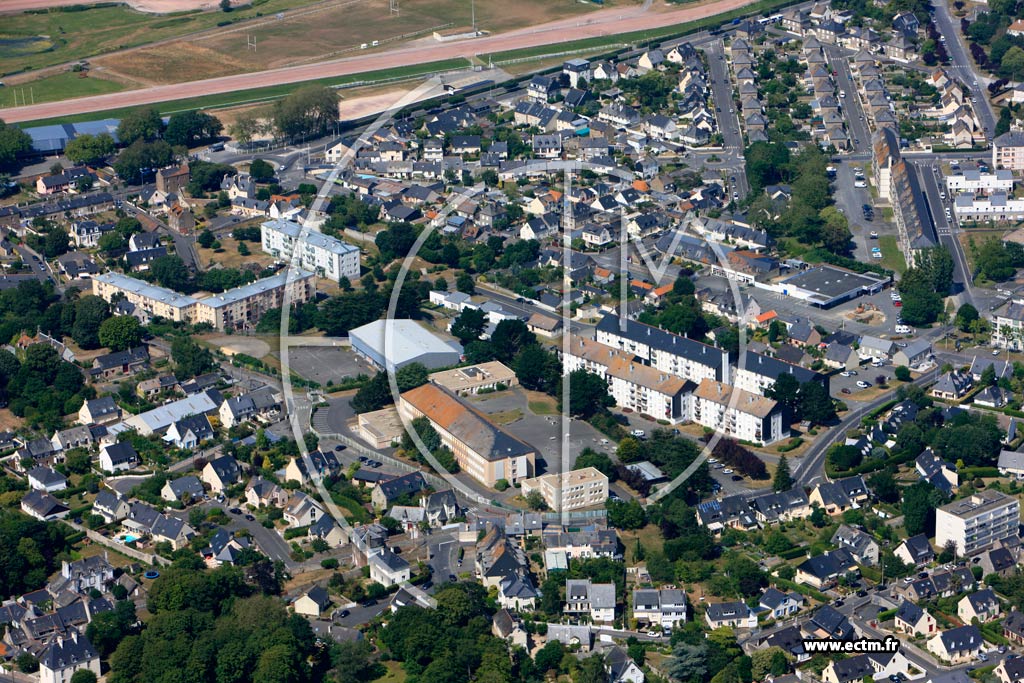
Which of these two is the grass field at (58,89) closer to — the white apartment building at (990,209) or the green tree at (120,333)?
the green tree at (120,333)

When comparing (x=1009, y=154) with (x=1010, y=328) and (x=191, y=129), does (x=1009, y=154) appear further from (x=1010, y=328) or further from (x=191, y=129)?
(x=191, y=129)

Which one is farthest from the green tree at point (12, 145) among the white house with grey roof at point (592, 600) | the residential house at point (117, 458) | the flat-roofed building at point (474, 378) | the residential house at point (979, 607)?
the residential house at point (979, 607)

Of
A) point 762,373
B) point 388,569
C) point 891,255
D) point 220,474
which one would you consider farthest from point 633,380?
point 891,255

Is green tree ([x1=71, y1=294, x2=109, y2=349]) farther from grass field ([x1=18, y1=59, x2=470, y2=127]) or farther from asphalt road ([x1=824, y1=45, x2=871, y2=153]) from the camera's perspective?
asphalt road ([x1=824, y1=45, x2=871, y2=153])

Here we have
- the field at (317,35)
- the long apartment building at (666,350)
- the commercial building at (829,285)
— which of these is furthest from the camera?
the field at (317,35)

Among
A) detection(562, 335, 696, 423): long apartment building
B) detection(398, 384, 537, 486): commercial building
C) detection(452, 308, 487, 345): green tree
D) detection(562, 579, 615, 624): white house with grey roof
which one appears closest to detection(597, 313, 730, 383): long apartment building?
detection(562, 335, 696, 423): long apartment building

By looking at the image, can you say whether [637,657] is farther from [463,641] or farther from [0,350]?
[0,350]
